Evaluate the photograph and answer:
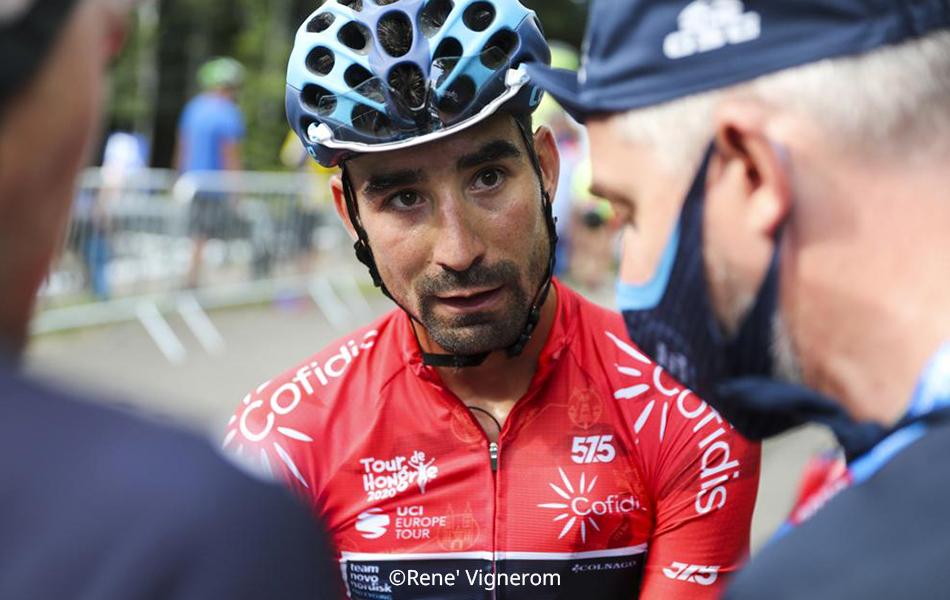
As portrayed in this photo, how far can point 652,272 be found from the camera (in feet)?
5.75

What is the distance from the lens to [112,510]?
43.7 inches

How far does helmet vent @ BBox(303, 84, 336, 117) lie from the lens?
9.33 ft

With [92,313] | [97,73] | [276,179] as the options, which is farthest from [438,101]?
[276,179]

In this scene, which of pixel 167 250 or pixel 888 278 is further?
pixel 167 250

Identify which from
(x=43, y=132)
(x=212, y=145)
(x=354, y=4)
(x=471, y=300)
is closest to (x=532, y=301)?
(x=471, y=300)

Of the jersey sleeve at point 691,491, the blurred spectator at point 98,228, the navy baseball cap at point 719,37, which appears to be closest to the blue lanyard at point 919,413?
the navy baseball cap at point 719,37

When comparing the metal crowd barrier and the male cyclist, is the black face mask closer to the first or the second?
the male cyclist

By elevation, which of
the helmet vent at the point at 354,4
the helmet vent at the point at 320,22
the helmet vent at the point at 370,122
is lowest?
the helmet vent at the point at 370,122

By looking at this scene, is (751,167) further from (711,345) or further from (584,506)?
(584,506)

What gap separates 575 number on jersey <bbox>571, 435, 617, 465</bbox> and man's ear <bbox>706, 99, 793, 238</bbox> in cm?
125

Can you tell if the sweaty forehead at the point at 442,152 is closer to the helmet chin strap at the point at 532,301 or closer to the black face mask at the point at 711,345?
the helmet chin strap at the point at 532,301

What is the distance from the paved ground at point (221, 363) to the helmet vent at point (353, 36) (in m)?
5.15

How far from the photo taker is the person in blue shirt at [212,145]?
1163 centimetres

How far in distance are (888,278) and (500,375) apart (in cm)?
153
